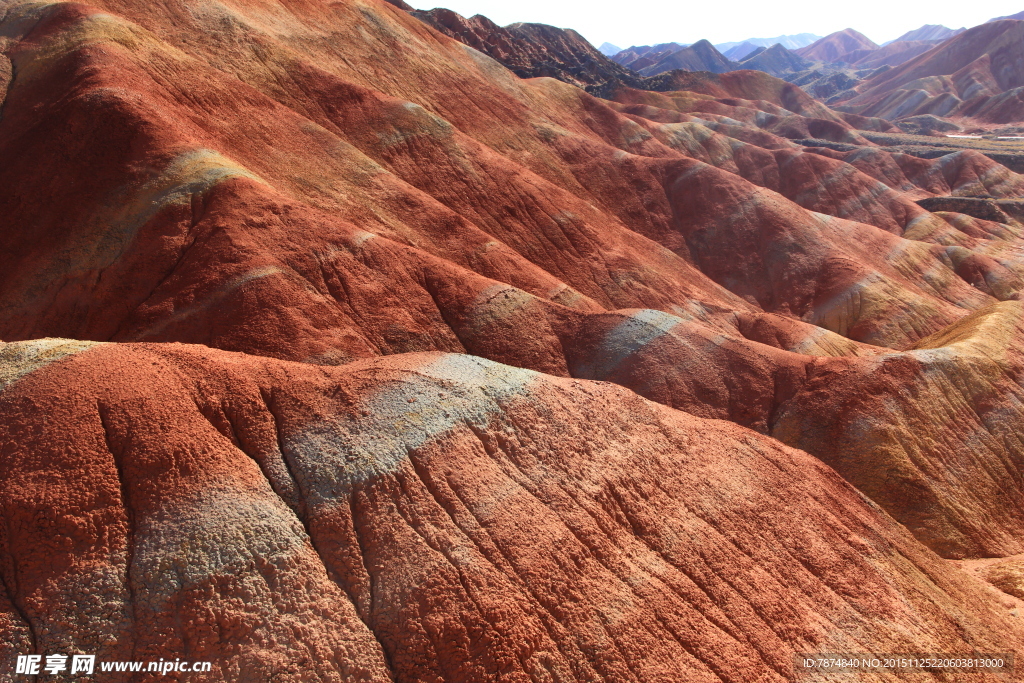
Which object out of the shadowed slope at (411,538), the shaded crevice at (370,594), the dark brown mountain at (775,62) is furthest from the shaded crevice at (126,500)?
the dark brown mountain at (775,62)

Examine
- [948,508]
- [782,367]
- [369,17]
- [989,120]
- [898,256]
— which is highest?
[989,120]

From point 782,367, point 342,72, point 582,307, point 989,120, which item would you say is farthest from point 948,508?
point 989,120

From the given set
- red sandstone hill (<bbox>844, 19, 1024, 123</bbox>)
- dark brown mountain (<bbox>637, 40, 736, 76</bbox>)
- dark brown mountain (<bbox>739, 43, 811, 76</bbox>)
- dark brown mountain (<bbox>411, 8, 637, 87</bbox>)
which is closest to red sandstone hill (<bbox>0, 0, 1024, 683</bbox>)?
dark brown mountain (<bbox>411, 8, 637, 87</bbox>)

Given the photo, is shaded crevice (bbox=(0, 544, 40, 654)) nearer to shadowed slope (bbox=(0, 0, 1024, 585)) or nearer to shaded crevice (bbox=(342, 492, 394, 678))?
shaded crevice (bbox=(342, 492, 394, 678))

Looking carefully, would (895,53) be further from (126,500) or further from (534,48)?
(126,500)

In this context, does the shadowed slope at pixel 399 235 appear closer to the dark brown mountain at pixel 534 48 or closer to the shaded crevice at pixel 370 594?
the shaded crevice at pixel 370 594

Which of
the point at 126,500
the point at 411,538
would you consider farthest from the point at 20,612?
the point at 411,538

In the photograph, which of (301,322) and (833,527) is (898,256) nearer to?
(833,527)
